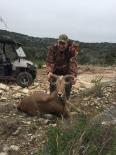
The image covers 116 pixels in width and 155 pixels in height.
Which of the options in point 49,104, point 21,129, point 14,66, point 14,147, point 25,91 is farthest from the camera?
point 14,66

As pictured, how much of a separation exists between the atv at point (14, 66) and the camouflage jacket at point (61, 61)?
6404 millimetres

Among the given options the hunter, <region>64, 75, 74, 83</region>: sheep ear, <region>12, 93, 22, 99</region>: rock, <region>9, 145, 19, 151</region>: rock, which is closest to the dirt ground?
<region>9, 145, 19, 151</region>: rock

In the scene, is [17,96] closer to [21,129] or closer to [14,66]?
[14,66]

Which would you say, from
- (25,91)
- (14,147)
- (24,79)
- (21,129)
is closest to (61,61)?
(21,129)

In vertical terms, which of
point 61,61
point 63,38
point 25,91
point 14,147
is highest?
point 63,38

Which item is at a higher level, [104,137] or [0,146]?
[104,137]

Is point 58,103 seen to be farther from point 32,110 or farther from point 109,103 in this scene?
point 109,103

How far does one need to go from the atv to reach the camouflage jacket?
640 cm

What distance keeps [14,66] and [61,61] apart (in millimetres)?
6874

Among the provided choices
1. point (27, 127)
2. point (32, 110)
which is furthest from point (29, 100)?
point (27, 127)

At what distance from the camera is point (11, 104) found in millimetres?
13461

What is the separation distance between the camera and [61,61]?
12.0m

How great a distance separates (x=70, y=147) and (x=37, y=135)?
9.12 feet

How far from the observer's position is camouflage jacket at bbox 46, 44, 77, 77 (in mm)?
11922
